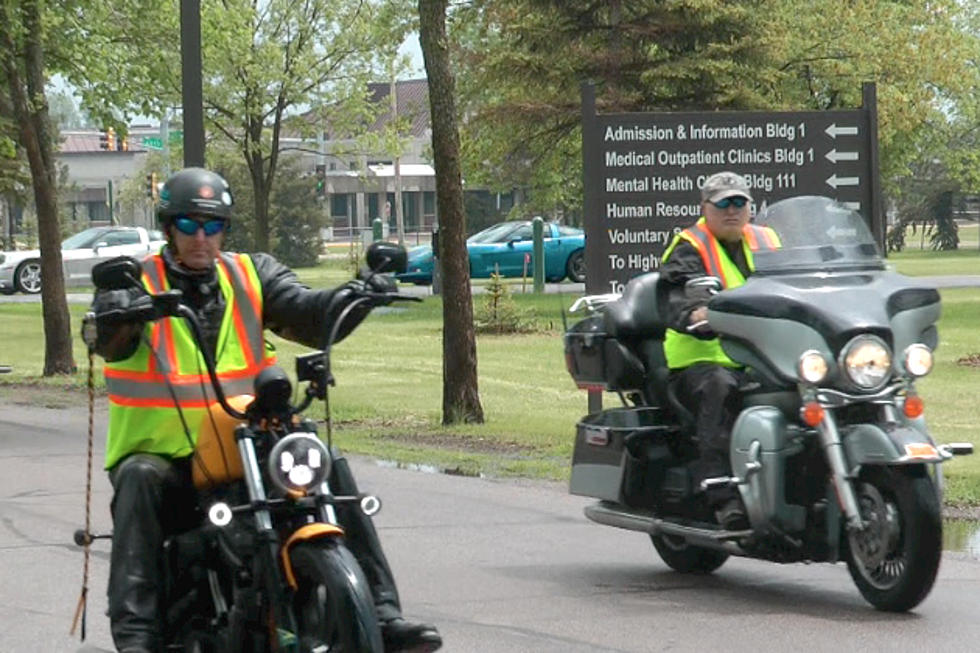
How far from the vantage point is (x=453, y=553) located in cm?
1023

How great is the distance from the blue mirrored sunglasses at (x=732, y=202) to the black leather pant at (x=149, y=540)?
3502 millimetres

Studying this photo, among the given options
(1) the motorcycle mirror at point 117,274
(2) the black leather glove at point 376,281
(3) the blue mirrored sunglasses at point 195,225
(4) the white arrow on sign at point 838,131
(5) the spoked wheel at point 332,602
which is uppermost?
(4) the white arrow on sign at point 838,131

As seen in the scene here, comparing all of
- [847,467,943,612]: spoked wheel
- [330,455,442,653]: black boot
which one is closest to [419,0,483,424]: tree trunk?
[847,467,943,612]: spoked wheel

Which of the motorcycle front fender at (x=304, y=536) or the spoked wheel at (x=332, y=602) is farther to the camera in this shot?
the motorcycle front fender at (x=304, y=536)

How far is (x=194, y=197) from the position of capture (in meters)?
6.33

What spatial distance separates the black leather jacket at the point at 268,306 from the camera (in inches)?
245

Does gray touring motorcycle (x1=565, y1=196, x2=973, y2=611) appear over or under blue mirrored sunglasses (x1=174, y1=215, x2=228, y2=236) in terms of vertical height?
under

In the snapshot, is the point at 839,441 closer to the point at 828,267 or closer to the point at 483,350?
the point at 828,267

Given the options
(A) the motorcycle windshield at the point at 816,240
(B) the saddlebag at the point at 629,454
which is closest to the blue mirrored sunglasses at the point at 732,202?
(A) the motorcycle windshield at the point at 816,240

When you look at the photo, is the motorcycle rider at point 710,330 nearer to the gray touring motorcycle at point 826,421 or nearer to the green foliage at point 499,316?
the gray touring motorcycle at point 826,421

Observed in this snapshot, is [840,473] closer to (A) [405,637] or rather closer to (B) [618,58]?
(A) [405,637]

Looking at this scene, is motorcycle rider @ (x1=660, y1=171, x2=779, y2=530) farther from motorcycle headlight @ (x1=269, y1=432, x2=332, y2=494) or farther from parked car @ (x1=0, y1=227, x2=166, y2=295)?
parked car @ (x1=0, y1=227, x2=166, y2=295)

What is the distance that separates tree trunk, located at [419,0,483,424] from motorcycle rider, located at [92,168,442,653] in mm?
9721

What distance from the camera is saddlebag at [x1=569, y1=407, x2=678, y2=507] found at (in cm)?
944
